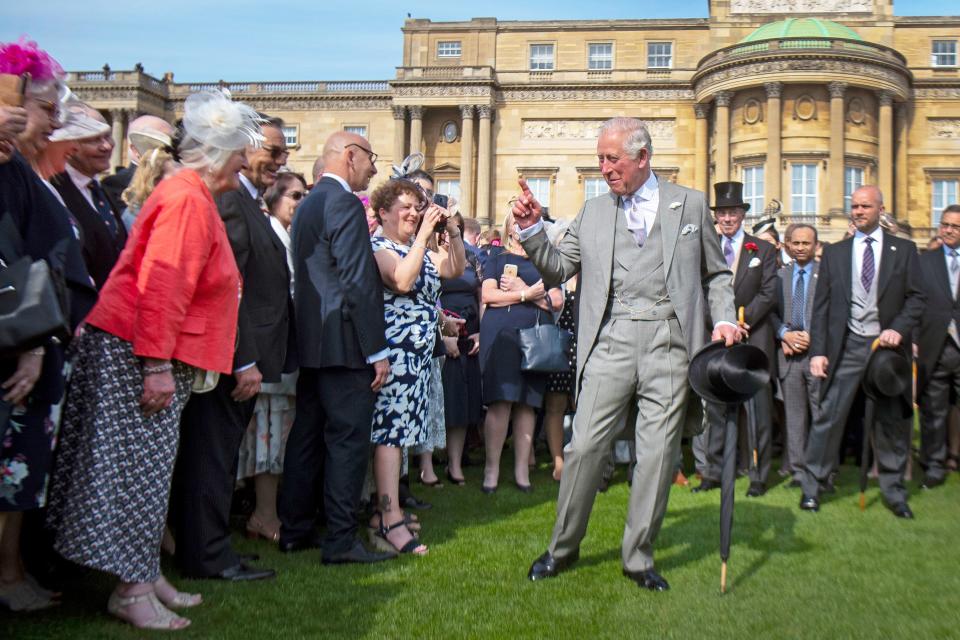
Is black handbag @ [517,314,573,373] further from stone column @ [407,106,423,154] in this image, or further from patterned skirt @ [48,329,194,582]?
stone column @ [407,106,423,154]

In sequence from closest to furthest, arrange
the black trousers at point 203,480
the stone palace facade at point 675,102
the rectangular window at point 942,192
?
the black trousers at point 203,480 < the stone palace facade at point 675,102 < the rectangular window at point 942,192

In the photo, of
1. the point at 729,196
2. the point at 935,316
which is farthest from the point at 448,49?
the point at 935,316

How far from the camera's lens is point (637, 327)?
5.02m

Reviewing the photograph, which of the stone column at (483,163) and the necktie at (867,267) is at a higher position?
the stone column at (483,163)

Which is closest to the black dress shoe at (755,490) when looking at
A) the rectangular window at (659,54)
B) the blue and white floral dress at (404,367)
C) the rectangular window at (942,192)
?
the blue and white floral dress at (404,367)

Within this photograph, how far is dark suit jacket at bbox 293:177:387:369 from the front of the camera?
17.1 ft

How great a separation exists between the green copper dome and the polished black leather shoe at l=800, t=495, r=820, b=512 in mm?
34175

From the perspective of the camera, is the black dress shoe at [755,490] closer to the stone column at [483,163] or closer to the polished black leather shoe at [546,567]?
the polished black leather shoe at [546,567]

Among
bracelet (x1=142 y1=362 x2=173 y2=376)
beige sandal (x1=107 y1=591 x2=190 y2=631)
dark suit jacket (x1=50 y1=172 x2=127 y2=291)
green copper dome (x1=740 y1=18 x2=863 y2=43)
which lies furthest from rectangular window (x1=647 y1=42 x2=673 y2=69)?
beige sandal (x1=107 y1=591 x2=190 y2=631)

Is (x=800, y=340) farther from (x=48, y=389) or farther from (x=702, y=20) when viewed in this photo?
(x=702, y=20)

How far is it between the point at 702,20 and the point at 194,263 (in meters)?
43.0

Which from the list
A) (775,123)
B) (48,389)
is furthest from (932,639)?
(775,123)

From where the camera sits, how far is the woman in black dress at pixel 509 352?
25.7 ft

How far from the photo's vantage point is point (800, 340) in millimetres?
8258
